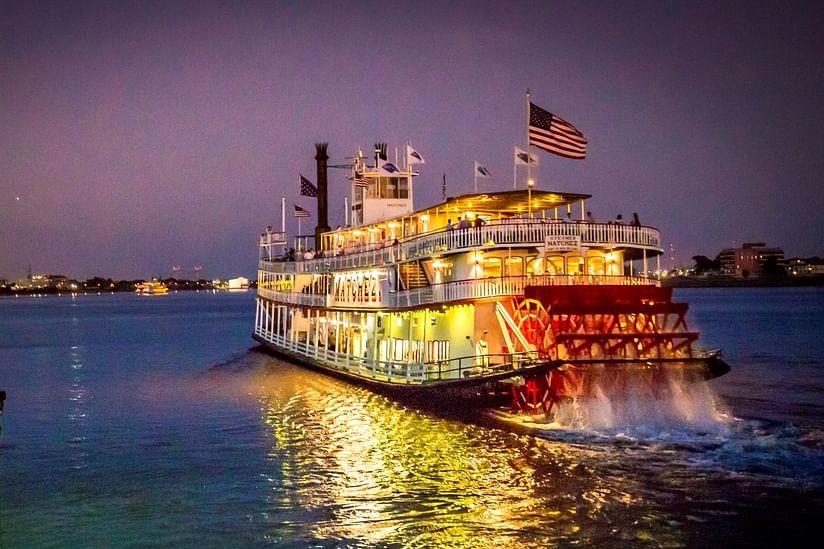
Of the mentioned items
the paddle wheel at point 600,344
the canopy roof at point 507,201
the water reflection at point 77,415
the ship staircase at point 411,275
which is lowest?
the water reflection at point 77,415

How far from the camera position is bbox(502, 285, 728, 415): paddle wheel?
874 inches

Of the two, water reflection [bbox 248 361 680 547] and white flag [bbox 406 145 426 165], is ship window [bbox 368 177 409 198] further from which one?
water reflection [bbox 248 361 680 547]

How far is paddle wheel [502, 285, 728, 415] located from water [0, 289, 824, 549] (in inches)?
51.3

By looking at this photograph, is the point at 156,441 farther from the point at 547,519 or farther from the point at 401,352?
the point at 547,519

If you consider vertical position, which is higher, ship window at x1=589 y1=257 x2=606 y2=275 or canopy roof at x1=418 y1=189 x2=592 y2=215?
canopy roof at x1=418 y1=189 x2=592 y2=215

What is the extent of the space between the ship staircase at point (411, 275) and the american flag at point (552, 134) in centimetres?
824

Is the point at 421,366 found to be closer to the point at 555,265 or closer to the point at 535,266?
the point at 535,266

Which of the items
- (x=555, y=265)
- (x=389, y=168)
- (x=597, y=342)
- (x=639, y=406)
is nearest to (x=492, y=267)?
(x=555, y=265)

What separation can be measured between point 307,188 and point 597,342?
87.9 ft

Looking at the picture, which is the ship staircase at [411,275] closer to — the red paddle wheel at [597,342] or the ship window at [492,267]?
the ship window at [492,267]

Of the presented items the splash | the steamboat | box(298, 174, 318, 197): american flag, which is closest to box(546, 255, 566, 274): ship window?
the steamboat

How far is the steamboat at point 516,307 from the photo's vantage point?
2339 centimetres

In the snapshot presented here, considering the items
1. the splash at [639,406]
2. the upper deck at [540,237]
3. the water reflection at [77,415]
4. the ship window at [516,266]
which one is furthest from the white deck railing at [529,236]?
the water reflection at [77,415]

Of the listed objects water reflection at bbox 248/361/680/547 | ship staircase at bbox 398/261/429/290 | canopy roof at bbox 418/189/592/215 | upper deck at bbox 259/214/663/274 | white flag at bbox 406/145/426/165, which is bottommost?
water reflection at bbox 248/361/680/547
